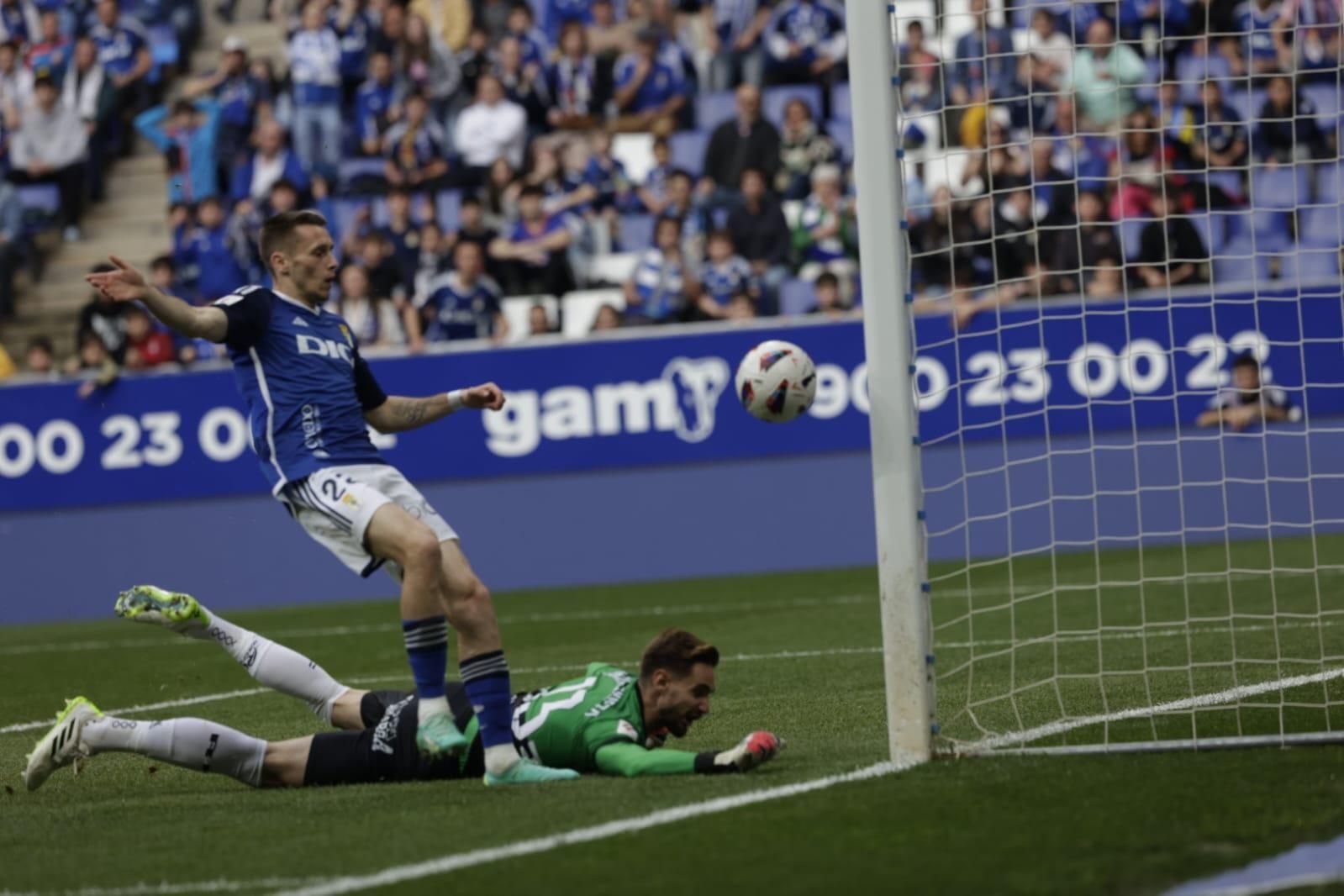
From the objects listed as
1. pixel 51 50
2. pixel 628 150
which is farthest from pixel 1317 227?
pixel 51 50

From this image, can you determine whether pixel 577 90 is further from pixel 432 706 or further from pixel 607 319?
pixel 432 706

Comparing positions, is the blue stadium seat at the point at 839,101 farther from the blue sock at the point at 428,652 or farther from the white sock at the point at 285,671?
the blue sock at the point at 428,652

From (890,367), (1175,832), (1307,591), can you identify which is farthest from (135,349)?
(1175,832)

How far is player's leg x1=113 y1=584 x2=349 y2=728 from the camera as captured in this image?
23.4ft

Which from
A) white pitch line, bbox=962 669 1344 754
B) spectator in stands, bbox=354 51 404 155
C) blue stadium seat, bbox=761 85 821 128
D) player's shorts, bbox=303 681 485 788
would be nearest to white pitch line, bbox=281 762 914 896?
white pitch line, bbox=962 669 1344 754

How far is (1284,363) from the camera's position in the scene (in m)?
15.9

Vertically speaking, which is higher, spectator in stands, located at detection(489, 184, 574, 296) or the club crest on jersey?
spectator in stands, located at detection(489, 184, 574, 296)

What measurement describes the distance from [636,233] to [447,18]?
156 inches

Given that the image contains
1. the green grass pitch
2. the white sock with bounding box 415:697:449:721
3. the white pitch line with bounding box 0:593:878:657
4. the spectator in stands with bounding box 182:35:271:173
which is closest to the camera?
the green grass pitch

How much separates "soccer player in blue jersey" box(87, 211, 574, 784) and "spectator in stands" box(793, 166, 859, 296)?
35.9ft

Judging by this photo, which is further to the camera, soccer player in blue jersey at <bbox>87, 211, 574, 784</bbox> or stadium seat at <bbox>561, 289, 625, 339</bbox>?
stadium seat at <bbox>561, 289, 625, 339</bbox>

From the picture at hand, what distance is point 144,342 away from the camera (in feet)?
57.8

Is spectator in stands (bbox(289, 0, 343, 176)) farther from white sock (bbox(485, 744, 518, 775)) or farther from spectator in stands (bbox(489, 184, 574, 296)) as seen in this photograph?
white sock (bbox(485, 744, 518, 775))

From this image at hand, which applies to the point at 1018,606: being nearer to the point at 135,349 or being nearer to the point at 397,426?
the point at 397,426
